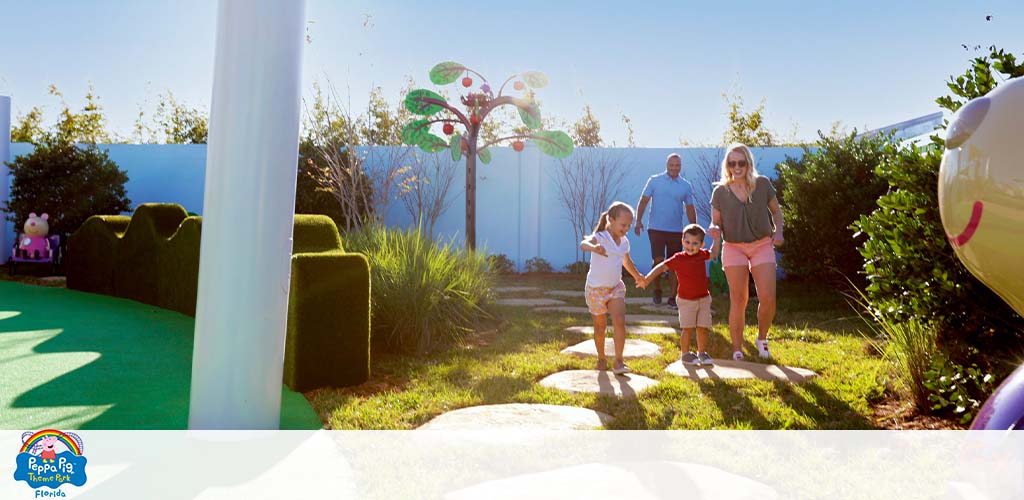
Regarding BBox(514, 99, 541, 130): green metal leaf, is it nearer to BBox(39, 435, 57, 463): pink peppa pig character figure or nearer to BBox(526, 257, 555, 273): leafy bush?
BBox(526, 257, 555, 273): leafy bush

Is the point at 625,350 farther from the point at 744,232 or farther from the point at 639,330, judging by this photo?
the point at 744,232

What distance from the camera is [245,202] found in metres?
3.00

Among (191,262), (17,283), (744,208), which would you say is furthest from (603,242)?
(17,283)

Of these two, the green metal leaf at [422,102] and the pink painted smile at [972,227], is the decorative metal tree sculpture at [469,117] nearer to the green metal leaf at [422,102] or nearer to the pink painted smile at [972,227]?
the green metal leaf at [422,102]

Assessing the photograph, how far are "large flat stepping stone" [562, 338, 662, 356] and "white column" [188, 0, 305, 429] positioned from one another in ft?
9.36

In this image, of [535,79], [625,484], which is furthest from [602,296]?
[535,79]

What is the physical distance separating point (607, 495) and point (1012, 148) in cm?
161

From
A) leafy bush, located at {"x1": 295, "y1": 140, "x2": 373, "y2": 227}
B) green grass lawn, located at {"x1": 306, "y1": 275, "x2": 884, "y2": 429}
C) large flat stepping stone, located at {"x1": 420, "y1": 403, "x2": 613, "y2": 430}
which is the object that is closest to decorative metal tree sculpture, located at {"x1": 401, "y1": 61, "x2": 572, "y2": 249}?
leafy bush, located at {"x1": 295, "y1": 140, "x2": 373, "y2": 227}

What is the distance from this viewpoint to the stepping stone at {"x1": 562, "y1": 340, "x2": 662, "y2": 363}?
5434mm

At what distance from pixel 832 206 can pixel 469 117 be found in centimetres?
518

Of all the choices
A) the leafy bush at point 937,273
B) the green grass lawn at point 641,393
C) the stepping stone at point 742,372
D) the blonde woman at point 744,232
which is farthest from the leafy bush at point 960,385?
the blonde woman at point 744,232

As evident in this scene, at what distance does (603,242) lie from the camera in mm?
4918

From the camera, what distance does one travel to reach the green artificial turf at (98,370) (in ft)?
11.7

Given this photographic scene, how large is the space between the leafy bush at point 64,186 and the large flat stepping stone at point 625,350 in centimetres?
1000
